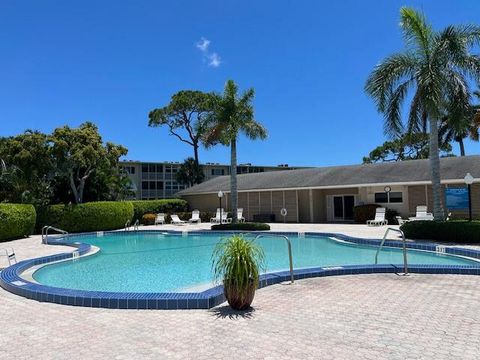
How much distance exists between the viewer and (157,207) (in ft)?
118

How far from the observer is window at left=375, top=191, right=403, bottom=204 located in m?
28.2

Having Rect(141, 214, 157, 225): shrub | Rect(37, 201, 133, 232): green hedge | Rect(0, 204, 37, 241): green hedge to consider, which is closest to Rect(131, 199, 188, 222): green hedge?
Rect(141, 214, 157, 225): shrub

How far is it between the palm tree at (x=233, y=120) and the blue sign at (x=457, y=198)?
11.5 meters

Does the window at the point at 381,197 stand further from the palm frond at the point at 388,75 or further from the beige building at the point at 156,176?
the beige building at the point at 156,176

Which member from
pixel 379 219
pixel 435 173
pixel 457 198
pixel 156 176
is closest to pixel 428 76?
pixel 435 173

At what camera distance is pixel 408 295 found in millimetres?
7516

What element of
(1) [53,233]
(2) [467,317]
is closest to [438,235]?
(2) [467,317]

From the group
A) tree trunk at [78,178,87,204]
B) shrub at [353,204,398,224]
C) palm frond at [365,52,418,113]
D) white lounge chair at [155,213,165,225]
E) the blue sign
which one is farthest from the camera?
white lounge chair at [155,213,165,225]

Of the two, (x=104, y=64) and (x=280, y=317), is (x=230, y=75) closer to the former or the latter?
(x=104, y=64)

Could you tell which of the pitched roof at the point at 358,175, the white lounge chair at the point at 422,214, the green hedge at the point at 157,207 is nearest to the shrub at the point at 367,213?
the pitched roof at the point at 358,175

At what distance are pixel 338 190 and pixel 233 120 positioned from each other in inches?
450

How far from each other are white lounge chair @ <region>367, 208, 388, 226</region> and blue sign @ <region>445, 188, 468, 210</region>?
372 cm

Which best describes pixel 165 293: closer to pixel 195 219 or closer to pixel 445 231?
pixel 445 231

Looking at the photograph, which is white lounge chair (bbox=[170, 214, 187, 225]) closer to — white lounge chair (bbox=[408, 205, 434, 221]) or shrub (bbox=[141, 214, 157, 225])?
shrub (bbox=[141, 214, 157, 225])
